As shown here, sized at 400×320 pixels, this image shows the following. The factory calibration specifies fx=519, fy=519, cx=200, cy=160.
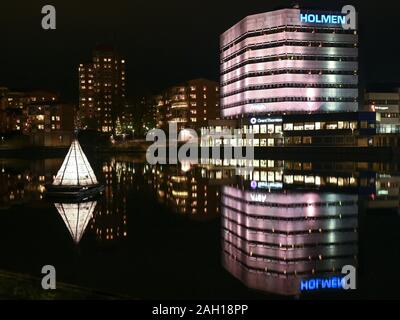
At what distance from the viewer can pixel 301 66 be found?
142375mm

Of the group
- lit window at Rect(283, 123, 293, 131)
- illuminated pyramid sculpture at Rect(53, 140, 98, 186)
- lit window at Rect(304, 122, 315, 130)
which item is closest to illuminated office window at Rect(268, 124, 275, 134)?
lit window at Rect(283, 123, 293, 131)

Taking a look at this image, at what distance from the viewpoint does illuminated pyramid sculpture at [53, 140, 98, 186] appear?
42219 mm

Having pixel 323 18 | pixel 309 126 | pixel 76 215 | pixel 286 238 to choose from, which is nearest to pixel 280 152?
pixel 309 126

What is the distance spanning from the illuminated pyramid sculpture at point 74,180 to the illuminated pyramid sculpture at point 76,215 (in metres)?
2.28

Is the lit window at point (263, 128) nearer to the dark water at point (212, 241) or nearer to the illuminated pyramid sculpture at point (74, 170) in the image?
the dark water at point (212, 241)

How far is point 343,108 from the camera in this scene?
465 ft

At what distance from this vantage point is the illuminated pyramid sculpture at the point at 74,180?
1651 inches

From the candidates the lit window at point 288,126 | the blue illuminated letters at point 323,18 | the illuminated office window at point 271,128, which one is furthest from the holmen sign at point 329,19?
the lit window at point 288,126

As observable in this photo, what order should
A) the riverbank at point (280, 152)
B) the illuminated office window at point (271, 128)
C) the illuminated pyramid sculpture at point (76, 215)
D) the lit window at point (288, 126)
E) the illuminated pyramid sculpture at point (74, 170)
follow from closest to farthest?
the illuminated pyramid sculpture at point (76, 215) → the illuminated pyramid sculpture at point (74, 170) → the riverbank at point (280, 152) → the lit window at point (288, 126) → the illuminated office window at point (271, 128)

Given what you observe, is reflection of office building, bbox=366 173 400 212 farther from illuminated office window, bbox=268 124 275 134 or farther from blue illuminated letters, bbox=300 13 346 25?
blue illuminated letters, bbox=300 13 346 25

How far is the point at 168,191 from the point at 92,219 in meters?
17.0

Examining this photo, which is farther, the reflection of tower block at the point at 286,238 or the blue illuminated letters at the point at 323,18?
the blue illuminated letters at the point at 323,18
